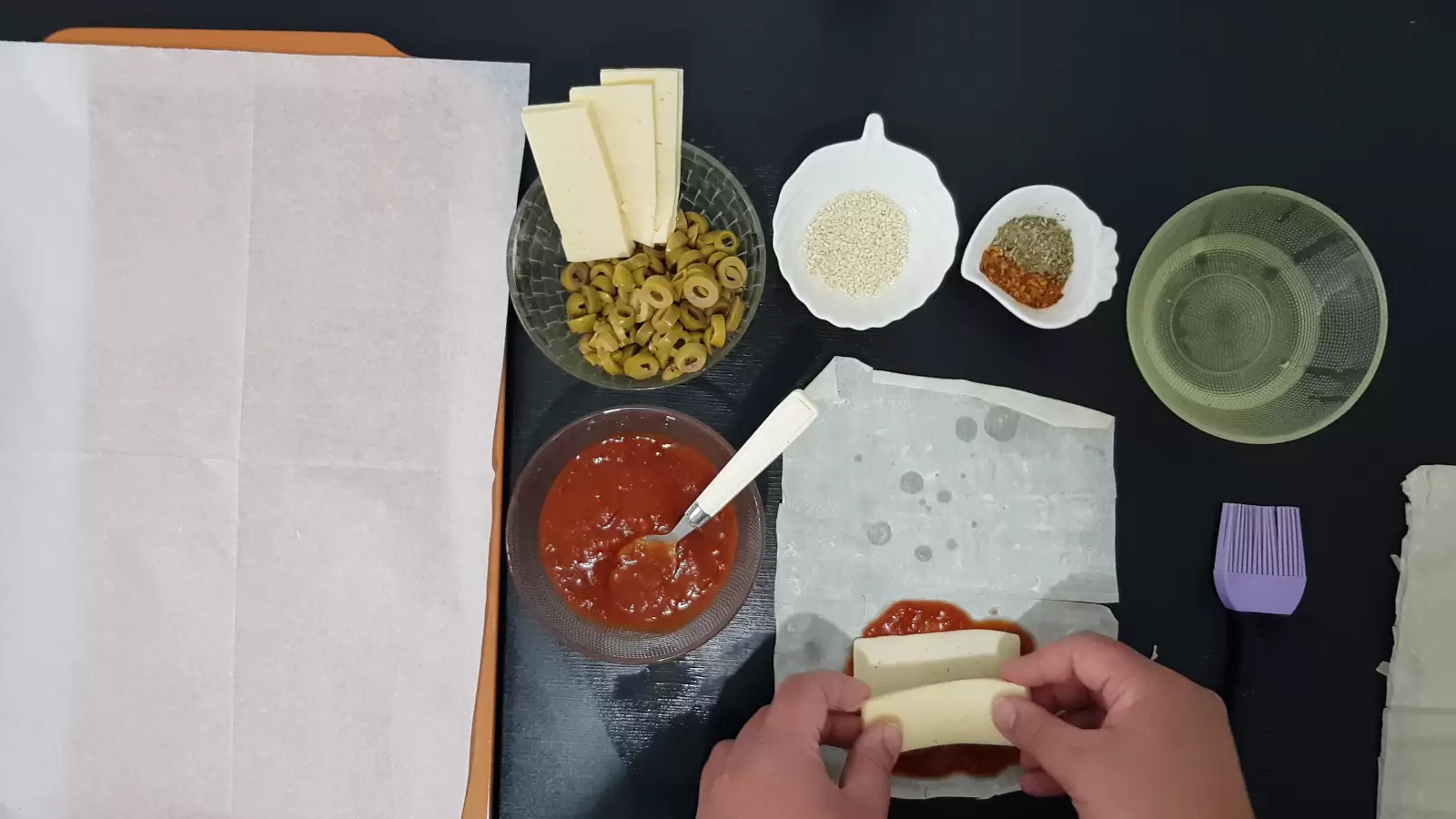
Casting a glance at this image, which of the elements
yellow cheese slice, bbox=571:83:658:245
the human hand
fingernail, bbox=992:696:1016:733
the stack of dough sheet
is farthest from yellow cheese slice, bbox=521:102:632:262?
the stack of dough sheet

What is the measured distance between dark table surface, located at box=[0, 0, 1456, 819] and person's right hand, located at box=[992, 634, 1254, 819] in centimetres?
14

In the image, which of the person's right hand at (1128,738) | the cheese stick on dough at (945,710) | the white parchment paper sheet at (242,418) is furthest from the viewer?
the white parchment paper sheet at (242,418)

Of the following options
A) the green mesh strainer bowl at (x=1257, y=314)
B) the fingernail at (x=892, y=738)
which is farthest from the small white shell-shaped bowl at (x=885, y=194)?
the fingernail at (x=892, y=738)

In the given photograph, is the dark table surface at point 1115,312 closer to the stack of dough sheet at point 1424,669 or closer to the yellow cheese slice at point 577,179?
the stack of dough sheet at point 1424,669

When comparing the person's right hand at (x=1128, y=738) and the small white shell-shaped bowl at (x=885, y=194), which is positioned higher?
the small white shell-shaped bowl at (x=885, y=194)

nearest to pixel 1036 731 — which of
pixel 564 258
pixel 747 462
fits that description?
pixel 747 462

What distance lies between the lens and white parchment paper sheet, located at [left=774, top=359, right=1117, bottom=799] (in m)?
1.07

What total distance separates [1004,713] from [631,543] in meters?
0.46

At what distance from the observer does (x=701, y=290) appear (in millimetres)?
981

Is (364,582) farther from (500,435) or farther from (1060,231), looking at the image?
(1060,231)

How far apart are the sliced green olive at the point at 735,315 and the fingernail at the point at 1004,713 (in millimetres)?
513

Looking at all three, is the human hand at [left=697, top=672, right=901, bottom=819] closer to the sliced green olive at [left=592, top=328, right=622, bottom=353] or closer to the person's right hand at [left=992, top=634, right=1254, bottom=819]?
the person's right hand at [left=992, top=634, right=1254, bottom=819]

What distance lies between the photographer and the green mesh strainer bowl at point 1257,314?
3.27ft

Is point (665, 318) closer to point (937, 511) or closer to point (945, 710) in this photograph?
point (937, 511)
